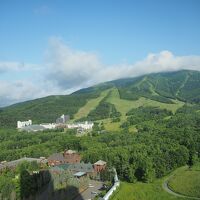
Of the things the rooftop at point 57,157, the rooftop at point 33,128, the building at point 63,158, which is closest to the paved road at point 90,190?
the building at point 63,158

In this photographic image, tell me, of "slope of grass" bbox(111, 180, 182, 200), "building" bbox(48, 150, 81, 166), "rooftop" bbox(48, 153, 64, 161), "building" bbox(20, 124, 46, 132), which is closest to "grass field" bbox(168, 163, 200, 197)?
"slope of grass" bbox(111, 180, 182, 200)

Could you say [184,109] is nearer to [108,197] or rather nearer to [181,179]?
[181,179]

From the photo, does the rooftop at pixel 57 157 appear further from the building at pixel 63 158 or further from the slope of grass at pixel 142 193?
the slope of grass at pixel 142 193

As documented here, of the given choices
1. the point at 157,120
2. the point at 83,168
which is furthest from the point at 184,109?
the point at 83,168

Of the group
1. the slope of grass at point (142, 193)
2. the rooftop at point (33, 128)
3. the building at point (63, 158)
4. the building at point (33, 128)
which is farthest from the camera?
the rooftop at point (33, 128)

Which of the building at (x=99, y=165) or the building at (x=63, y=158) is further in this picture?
the building at (x=63, y=158)

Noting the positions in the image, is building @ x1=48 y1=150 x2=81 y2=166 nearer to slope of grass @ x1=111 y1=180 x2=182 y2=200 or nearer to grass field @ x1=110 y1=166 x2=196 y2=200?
grass field @ x1=110 y1=166 x2=196 y2=200

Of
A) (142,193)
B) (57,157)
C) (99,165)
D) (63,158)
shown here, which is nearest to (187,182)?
(142,193)
